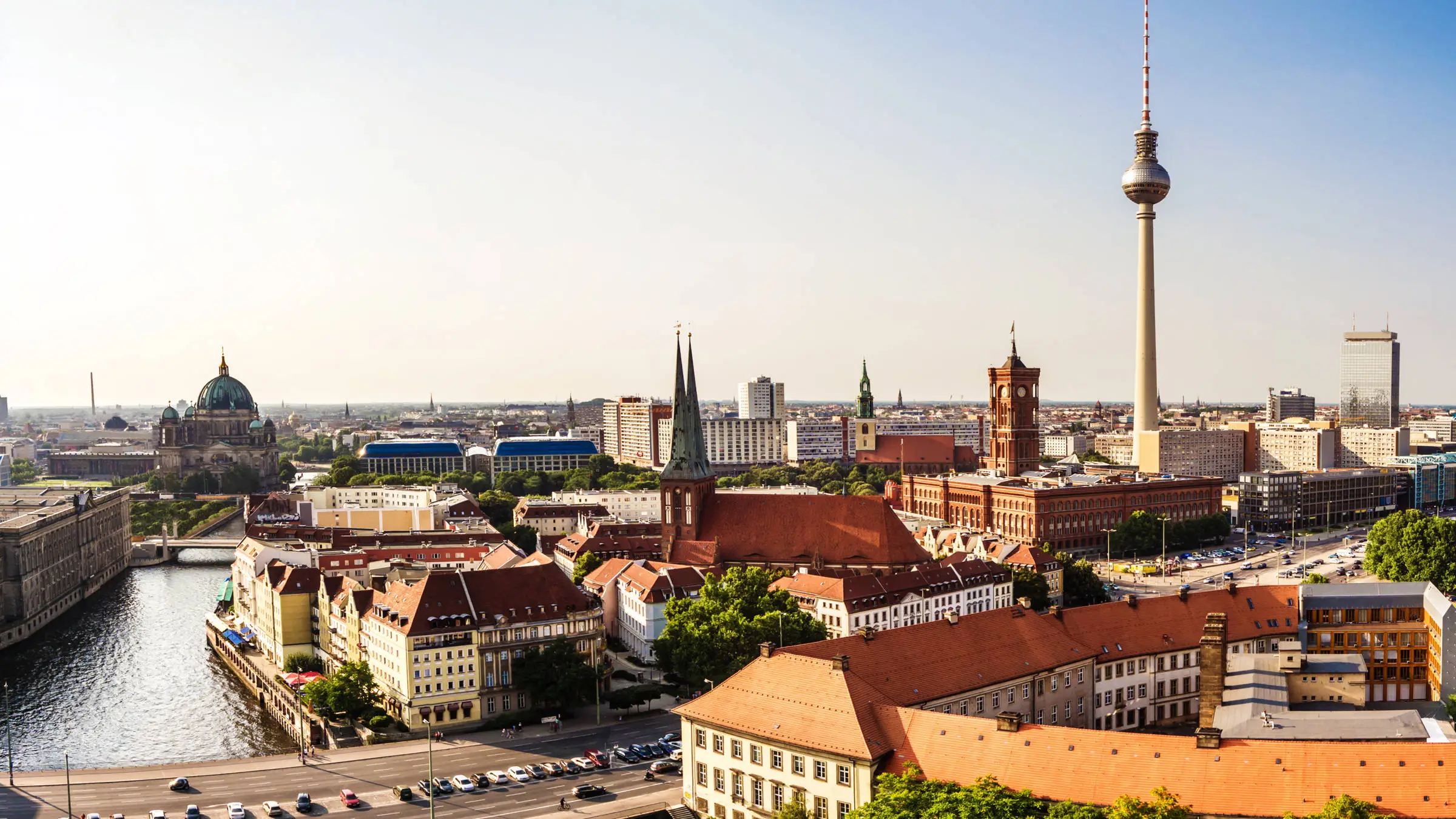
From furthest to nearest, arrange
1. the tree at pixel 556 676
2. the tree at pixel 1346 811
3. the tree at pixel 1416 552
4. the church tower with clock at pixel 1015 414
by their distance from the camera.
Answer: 1. the church tower with clock at pixel 1015 414
2. the tree at pixel 1416 552
3. the tree at pixel 556 676
4. the tree at pixel 1346 811

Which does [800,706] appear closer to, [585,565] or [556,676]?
[556,676]

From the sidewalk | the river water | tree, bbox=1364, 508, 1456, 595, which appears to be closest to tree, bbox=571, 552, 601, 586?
the river water

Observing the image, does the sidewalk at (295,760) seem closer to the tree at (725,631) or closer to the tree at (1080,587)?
the tree at (725,631)

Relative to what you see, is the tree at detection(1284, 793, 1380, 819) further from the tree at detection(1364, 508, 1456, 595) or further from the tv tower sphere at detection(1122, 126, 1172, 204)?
the tv tower sphere at detection(1122, 126, 1172, 204)

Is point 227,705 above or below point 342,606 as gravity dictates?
below

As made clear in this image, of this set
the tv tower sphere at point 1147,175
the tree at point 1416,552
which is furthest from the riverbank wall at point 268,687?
the tv tower sphere at point 1147,175

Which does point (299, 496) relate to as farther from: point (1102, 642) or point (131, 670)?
point (1102, 642)

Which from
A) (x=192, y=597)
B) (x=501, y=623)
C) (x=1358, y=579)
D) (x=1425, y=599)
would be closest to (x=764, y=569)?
(x=501, y=623)
